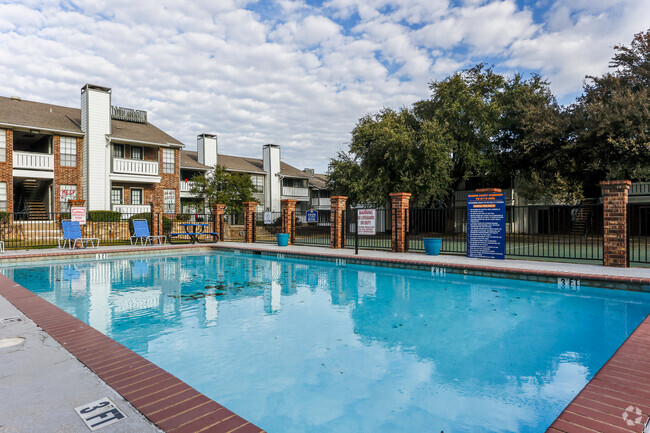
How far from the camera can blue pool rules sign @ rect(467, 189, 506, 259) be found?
11.1 m

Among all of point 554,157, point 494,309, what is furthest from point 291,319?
point 554,157

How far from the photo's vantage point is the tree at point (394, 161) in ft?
70.3

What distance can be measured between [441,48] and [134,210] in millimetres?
22149

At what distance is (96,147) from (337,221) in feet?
58.9

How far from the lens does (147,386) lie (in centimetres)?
284

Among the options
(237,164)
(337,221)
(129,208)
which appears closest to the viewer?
(337,221)

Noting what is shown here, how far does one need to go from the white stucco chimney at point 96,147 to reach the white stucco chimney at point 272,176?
15.0 m

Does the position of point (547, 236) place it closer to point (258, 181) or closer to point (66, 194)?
point (258, 181)

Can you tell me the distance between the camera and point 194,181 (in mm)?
26375

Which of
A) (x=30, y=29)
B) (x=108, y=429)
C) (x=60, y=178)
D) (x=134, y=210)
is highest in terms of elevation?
(x=30, y=29)

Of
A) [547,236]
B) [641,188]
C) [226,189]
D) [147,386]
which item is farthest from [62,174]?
[641,188]

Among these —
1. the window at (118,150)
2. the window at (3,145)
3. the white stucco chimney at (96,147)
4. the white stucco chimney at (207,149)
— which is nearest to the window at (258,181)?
the white stucco chimney at (207,149)

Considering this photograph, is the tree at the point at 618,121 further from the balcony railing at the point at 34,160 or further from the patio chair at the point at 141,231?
the balcony railing at the point at 34,160

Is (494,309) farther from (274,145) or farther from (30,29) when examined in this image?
(274,145)
